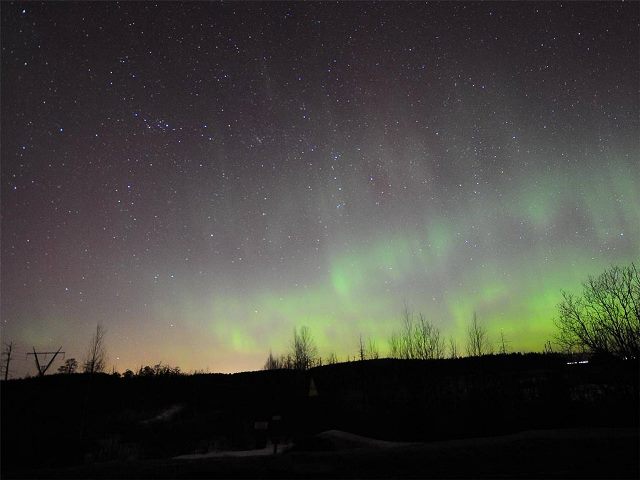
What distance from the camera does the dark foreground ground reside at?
9211 millimetres

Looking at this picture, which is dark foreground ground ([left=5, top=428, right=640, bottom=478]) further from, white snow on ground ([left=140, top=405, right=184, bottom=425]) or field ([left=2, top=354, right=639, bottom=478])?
white snow on ground ([left=140, top=405, right=184, bottom=425])

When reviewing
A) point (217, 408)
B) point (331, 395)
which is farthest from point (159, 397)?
point (331, 395)

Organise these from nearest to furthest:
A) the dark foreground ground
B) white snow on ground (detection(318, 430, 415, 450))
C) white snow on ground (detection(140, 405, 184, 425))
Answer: the dark foreground ground < white snow on ground (detection(318, 430, 415, 450)) < white snow on ground (detection(140, 405, 184, 425))

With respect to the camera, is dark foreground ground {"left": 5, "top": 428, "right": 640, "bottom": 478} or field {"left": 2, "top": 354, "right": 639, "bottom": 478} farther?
field {"left": 2, "top": 354, "right": 639, "bottom": 478}

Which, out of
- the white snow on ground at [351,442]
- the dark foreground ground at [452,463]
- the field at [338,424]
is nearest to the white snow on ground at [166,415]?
the field at [338,424]

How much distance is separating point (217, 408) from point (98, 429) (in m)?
10.1

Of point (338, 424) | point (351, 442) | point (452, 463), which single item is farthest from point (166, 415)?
point (452, 463)

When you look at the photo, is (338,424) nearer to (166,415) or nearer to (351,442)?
(351,442)

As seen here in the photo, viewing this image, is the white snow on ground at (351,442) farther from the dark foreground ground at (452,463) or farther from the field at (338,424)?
the dark foreground ground at (452,463)

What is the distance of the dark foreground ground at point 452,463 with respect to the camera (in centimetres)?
921

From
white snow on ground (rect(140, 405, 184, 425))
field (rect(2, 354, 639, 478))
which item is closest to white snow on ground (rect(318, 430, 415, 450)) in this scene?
field (rect(2, 354, 639, 478))

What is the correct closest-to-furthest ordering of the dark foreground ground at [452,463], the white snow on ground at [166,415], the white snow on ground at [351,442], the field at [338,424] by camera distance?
the dark foreground ground at [452,463] → the field at [338,424] → the white snow on ground at [351,442] → the white snow on ground at [166,415]

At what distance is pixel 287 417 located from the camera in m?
27.8

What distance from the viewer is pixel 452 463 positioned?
10.2 m
